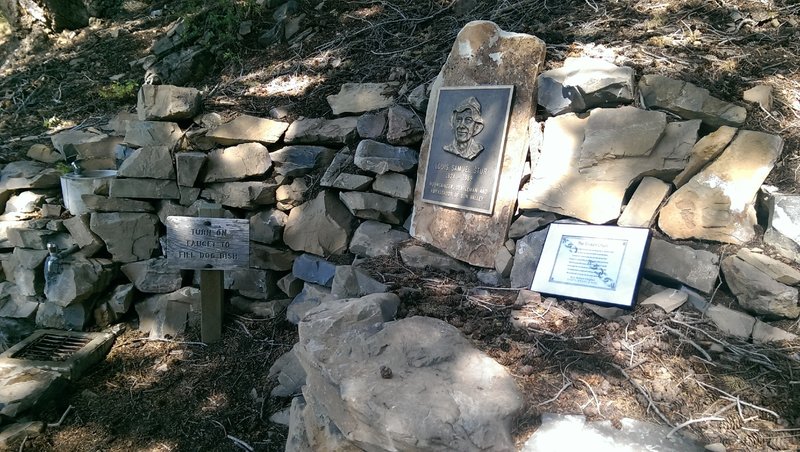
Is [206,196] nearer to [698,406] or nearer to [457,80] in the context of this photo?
[457,80]

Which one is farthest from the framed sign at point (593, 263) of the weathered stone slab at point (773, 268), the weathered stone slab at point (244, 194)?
the weathered stone slab at point (244, 194)

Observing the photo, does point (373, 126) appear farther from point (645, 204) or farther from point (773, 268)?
point (773, 268)

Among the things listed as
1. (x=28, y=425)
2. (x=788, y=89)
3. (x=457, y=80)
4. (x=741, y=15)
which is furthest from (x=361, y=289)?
(x=741, y=15)

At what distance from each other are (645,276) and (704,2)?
108 inches

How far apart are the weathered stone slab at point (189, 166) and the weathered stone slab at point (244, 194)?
0.63 feet

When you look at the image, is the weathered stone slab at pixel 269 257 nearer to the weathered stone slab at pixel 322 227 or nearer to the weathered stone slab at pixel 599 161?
the weathered stone slab at pixel 322 227

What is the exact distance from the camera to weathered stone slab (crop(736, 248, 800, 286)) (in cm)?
292

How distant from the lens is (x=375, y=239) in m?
4.45

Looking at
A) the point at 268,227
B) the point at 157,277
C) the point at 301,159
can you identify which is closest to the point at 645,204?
the point at 301,159

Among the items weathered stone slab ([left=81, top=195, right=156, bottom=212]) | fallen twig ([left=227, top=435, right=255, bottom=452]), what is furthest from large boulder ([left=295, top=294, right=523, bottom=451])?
weathered stone slab ([left=81, top=195, right=156, bottom=212])

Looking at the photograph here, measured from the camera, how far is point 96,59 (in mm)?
7332

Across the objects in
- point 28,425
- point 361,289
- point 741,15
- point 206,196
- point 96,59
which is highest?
point 741,15

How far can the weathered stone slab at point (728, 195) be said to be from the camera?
3.24m

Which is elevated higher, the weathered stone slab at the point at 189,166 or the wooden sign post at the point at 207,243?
the weathered stone slab at the point at 189,166
